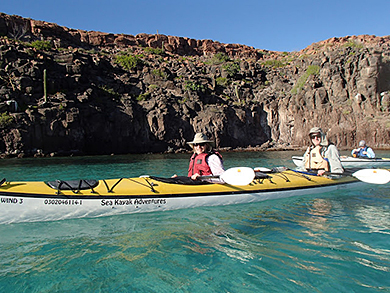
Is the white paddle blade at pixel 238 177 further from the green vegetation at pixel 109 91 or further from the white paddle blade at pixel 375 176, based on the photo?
the green vegetation at pixel 109 91

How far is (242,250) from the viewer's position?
139 inches

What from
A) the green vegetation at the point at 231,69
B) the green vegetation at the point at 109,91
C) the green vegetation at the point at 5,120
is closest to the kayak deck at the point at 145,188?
the green vegetation at the point at 5,120

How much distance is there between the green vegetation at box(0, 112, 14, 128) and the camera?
2302cm

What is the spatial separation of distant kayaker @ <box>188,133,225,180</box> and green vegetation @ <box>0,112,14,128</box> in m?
24.0

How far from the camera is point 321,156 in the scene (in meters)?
7.38

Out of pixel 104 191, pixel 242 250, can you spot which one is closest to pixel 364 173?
pixel 242 250

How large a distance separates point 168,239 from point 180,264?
84 cm

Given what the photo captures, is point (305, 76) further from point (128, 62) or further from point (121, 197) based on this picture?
point (121, 197)

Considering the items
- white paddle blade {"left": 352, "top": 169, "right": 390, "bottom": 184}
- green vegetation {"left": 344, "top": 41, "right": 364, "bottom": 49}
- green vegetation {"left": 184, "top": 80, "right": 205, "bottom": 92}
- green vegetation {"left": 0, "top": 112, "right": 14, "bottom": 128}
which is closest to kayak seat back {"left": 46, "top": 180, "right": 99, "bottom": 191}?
white paddle blade {"left": 352, "top": 169, "right": 390, "bottom": 184}

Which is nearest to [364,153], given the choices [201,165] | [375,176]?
[375,176]

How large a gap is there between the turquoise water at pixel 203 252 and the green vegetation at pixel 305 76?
3715cm

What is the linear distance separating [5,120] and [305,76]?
39.3 meters

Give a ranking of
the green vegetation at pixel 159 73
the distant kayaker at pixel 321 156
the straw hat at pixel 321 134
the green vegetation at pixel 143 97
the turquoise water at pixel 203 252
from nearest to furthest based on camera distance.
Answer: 1. the turquoise water at pixel 203 252
2. the straw hat at pixel 321 134
3. the distant kayaker at pixel 321 156
4. the green vegetation at pixel 143 97
5. the green vegetation at pixel 159 73

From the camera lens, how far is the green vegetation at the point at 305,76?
38519mm
